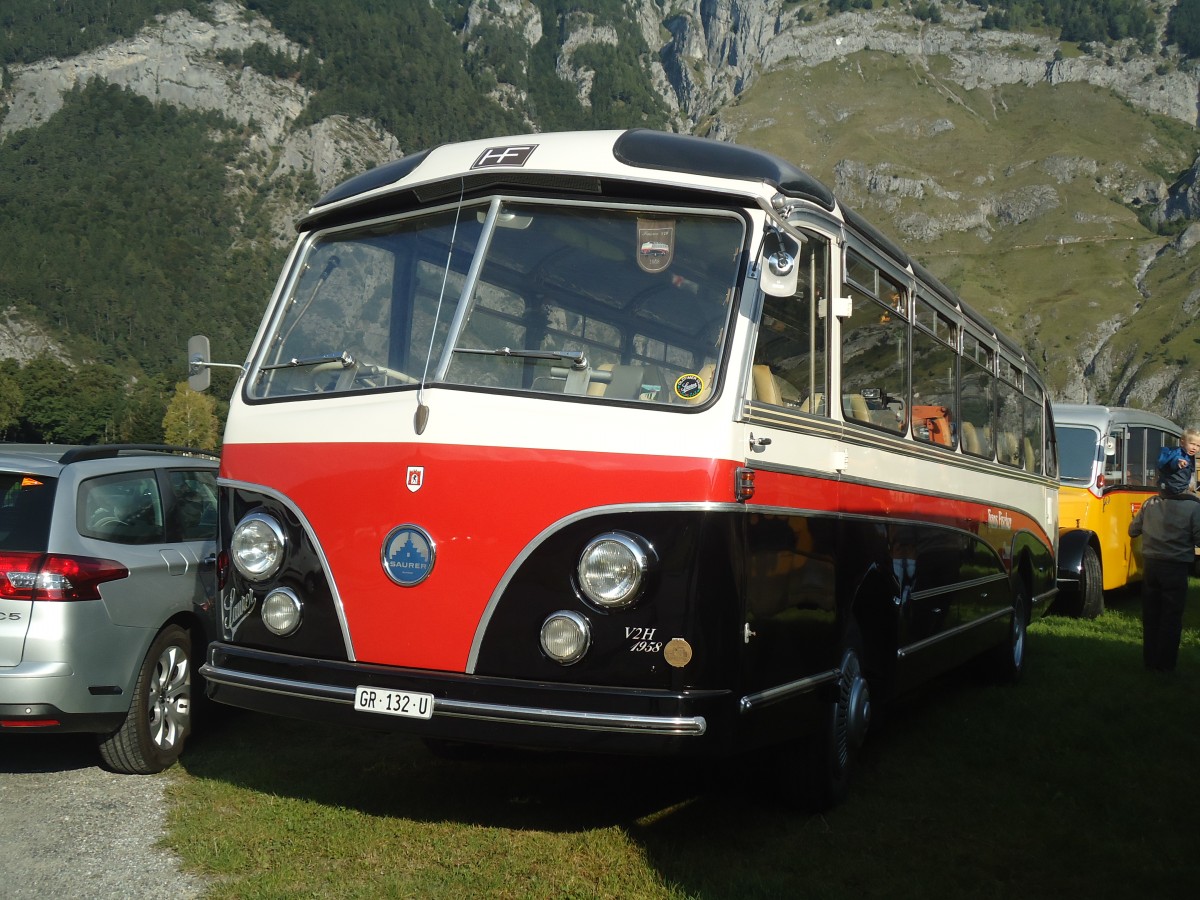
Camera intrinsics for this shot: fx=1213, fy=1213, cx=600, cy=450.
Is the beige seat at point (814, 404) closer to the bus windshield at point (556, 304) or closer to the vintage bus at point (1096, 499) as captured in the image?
the bus windshield at point (556, 304)

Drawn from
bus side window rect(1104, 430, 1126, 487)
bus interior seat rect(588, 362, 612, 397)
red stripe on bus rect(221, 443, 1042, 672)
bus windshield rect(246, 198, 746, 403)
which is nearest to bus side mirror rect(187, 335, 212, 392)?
bus windshield rect(246, 198, 746, 403)

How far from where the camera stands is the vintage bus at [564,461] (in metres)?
4.71

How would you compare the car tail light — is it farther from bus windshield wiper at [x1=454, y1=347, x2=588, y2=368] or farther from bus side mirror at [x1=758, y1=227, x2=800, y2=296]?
bus side mirror at [x1=758, y1=227, x2=800, y2=296]

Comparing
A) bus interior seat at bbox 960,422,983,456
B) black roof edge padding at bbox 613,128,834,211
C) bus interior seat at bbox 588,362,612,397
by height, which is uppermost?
black roof edge padding at bbox 613,128,834,211

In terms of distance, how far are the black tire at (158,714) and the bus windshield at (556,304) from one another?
7.03ft

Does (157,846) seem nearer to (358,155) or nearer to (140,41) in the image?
(358,155)

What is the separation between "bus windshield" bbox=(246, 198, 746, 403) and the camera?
5.04 metres

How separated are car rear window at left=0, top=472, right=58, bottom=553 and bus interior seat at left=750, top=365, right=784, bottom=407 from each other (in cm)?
372

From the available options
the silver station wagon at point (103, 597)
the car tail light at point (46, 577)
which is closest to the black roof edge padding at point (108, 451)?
the silver station wagon at point (103, 597)

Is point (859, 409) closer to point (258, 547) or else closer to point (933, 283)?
point (933, 283)

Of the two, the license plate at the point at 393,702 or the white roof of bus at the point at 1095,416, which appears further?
the white roof of bus at the point at 1095,416

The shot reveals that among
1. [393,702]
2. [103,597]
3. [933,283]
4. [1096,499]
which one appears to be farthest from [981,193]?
[393,702]

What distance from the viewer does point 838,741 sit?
6016 mm

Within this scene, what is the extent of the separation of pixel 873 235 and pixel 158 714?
15.7 ft
